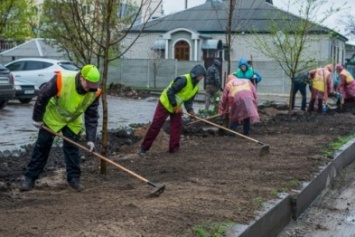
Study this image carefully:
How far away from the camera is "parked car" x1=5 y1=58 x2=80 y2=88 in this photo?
2475 cm

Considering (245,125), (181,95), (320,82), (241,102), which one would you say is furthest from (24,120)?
(320,82)

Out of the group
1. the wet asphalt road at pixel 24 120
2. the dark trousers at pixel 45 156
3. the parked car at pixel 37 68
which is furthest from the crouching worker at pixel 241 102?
the parked car at pixel 37 68

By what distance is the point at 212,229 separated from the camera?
18.2 feet

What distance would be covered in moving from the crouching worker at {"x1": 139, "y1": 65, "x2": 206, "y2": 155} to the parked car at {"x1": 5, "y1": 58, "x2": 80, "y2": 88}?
1473 centimetres

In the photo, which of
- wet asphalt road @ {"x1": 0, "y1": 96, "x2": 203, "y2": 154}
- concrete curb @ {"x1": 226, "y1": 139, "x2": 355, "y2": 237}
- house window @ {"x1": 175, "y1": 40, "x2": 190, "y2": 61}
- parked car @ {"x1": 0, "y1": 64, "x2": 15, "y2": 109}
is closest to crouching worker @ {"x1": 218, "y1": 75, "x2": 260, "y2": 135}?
concrete curb @ {"x1": 226, "y1": 139, "x2": 355, "y2": 237}

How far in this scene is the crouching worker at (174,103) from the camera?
10172 mm

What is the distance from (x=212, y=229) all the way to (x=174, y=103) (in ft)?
15.4

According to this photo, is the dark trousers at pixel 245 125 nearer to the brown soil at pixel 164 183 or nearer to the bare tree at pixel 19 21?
the brown soil at pixel 164 183

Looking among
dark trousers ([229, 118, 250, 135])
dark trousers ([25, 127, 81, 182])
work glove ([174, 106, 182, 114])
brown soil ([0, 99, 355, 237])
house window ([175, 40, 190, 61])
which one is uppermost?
house window ([175, 40, 190, 61])

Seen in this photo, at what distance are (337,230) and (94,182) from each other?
271cm

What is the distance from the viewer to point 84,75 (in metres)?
6.94

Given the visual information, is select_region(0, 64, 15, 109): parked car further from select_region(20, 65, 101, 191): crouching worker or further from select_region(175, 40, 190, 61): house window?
select_region(175, 40, 190, 61): house window

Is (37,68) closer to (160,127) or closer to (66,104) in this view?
(160,127)

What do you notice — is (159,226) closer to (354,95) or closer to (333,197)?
(333,197)
